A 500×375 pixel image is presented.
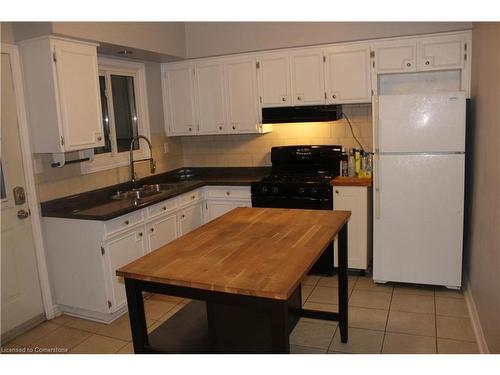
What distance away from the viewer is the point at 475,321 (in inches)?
120

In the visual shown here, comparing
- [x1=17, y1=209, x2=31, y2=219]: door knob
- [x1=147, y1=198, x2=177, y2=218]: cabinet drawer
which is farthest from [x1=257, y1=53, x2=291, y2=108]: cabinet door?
[x1=17, y1=209, x2=31, y2=219]: door knob

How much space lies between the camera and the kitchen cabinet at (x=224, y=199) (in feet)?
14.6

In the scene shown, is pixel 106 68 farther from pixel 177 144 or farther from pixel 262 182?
pixel 262 182

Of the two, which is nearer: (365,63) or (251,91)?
(365,63)

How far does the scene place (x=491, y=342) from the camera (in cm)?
255

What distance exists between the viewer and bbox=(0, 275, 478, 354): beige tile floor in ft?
9.57

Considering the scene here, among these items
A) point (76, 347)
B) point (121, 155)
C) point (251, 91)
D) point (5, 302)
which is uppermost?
point (251, 91)

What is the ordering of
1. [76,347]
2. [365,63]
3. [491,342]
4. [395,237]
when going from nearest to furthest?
[491,342], [76,347], [395,237], [365,63]

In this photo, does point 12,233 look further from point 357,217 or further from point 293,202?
point 357,217

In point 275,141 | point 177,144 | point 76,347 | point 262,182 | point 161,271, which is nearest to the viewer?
point 161,271

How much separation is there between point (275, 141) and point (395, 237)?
1.73 metres

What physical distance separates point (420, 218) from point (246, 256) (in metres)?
2.16

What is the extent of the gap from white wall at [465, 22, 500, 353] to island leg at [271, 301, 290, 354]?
1.40m

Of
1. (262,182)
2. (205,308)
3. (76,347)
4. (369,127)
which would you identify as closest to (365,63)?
(369,127)
